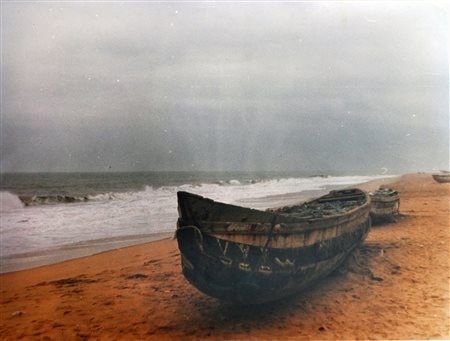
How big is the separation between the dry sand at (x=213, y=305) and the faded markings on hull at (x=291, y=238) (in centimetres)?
92

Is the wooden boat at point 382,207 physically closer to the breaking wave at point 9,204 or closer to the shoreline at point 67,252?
the shoreline at point 67,252

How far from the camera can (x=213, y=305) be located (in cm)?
520

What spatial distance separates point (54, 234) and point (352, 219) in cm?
879

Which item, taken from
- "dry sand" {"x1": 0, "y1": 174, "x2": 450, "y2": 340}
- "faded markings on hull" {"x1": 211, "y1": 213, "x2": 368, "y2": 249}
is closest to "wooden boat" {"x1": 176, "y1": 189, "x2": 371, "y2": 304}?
"faded markings on hull" {"x1": 211, "y1": 213, "x2": 368, "y2": 249}

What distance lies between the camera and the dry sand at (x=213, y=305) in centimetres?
448

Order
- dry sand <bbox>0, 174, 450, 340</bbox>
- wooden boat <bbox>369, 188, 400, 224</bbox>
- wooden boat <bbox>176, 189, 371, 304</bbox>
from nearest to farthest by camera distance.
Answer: wooden boat <bbox>176, 189, 371, 304</bbox>
dry sand <bbox>0, 174, 450, 340</bbox>
wooden boat <bbox>369, 188, 400, 224</bbox>

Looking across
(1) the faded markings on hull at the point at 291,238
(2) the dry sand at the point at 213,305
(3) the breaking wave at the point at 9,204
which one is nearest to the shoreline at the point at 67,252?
(2) the dry sand at the point at 213,305

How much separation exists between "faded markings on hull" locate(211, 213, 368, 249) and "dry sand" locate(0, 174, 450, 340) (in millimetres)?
923

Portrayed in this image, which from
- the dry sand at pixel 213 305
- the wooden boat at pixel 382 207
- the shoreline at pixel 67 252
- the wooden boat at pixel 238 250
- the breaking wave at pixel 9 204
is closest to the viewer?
the wooden boat at pixel 238 250

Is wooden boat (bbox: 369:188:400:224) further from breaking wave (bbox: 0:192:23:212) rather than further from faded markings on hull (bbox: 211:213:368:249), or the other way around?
breaking wave (bbox: 0:192:23:212)

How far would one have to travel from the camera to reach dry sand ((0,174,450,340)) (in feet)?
14.7

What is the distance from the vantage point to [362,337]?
14.1 feet

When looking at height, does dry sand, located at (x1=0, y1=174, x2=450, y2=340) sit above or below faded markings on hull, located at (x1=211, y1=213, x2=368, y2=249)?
below

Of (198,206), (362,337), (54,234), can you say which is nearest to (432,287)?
(362,337)
